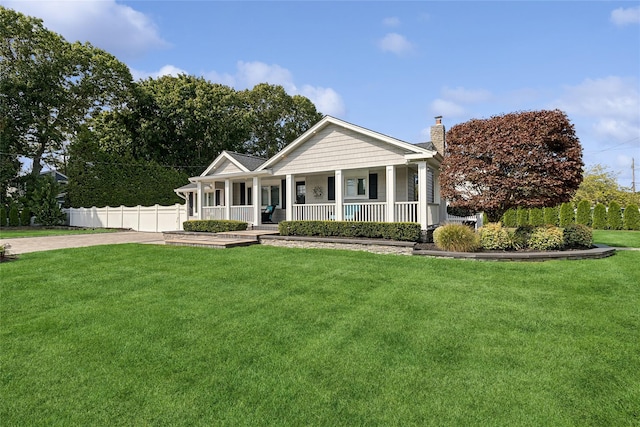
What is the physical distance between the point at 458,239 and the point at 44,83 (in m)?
31.4

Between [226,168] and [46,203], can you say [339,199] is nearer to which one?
[226,168]

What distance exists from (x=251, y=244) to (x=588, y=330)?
990 centimetres

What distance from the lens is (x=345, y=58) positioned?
1252 cm

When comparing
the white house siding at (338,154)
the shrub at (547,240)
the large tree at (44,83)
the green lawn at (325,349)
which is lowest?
the green lawn at (325,349)

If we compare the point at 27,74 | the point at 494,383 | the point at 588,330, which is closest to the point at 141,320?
the point at 494,383

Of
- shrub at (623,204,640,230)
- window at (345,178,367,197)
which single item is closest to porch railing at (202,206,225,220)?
window at (345,178,367,197)

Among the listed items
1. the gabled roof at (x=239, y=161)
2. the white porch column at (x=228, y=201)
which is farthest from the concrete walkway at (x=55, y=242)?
the gabled roof at (x=239, y=161)

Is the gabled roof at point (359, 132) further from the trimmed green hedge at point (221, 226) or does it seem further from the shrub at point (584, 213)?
the shrub at point (584, 213)

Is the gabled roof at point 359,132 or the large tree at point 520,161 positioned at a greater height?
the gabled roof at point 359,132

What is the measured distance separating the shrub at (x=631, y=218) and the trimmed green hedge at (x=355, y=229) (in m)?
16.7

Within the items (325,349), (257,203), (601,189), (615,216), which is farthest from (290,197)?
(601,189)

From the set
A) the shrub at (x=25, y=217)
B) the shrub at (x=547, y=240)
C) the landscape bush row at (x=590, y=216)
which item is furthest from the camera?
the shrub at (x=25, y=217)

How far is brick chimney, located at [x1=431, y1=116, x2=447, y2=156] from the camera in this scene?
15.8m

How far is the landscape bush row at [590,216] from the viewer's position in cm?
1878
